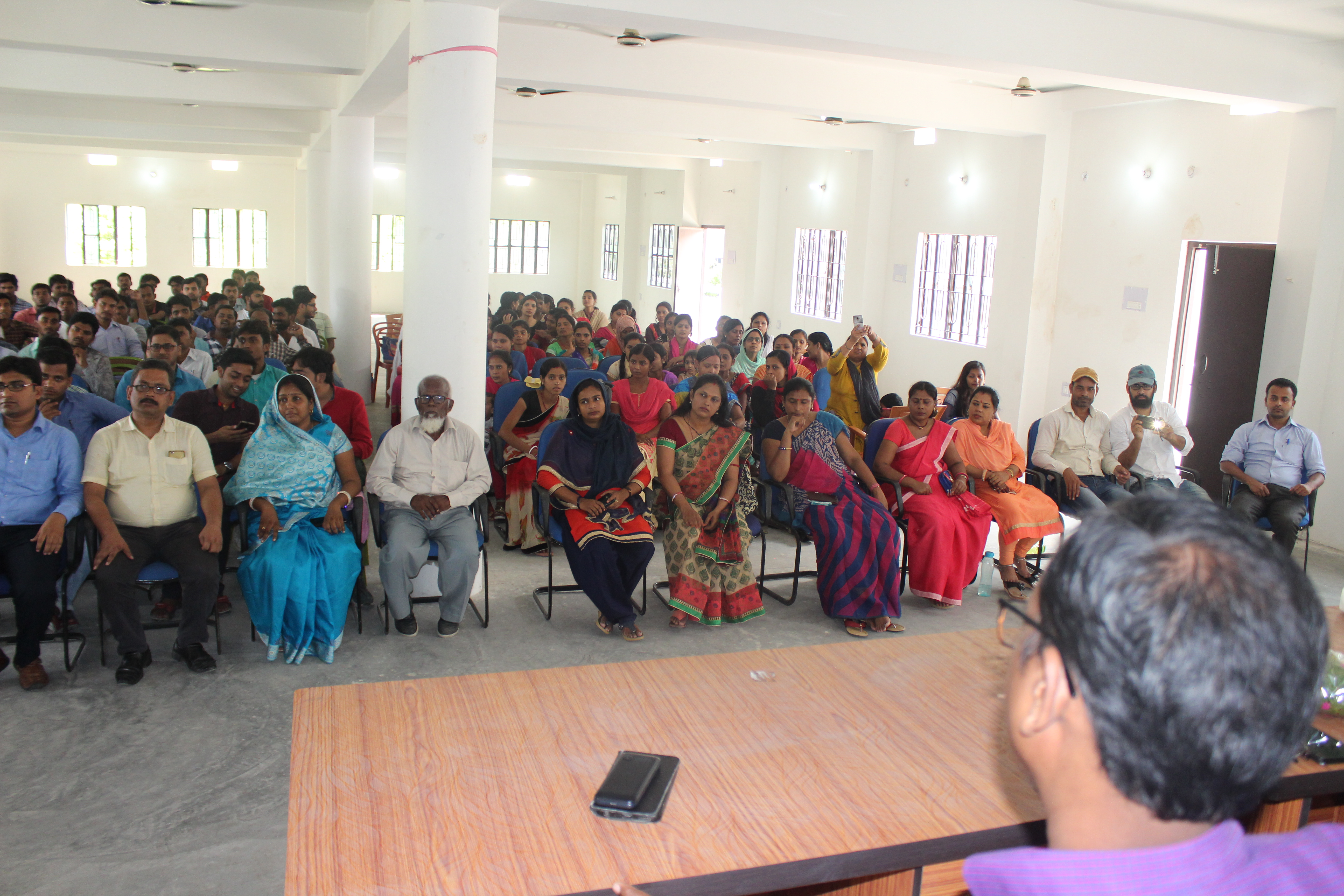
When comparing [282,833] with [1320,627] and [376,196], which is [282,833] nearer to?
[1320,627]

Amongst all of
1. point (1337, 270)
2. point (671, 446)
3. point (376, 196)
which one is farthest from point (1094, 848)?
point (376, 196)

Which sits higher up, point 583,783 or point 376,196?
point 376,196

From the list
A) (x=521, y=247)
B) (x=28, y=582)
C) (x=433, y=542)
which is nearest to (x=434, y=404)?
(x=433, y=542)

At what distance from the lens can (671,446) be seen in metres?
4.99

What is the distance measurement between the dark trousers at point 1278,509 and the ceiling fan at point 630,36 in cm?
421

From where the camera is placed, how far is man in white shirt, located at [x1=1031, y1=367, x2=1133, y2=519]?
5.77 meters

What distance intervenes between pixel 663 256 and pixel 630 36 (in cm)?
1263

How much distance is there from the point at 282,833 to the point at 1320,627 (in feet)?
9.75

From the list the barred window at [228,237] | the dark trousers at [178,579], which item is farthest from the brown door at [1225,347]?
the barred window at [228,237]

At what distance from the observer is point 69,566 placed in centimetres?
398

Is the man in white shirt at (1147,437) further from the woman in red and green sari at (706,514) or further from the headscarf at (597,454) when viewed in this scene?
the headscarf at (597,454)

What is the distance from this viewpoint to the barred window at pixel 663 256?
59.9ft

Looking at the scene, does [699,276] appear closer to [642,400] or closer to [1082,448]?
[642,400]

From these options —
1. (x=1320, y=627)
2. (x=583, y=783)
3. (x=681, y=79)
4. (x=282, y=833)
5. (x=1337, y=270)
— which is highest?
(x=681, y=79)
